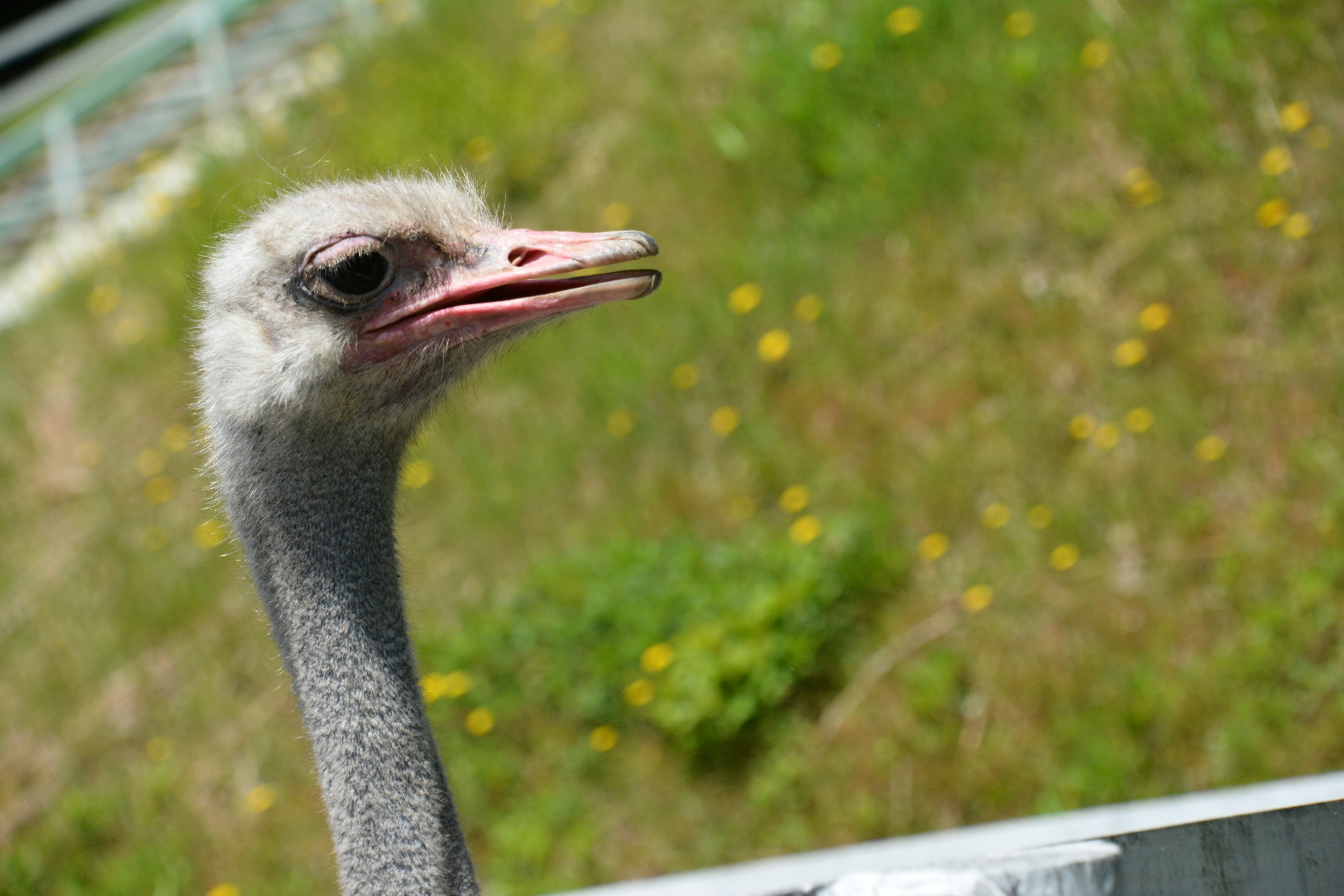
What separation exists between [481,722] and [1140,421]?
1.84 m

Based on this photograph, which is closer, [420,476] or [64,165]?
[420,476]

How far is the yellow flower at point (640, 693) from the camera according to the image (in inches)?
123

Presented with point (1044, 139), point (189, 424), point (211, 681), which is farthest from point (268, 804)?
point (1044, 139)

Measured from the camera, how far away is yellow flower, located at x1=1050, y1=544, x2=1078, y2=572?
9.89ft

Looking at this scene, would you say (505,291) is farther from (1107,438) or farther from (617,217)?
(617,217)

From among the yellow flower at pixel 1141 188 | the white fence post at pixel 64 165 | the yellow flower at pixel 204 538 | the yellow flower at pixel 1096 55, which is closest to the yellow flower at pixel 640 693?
the yellow flower at pixel 204 538

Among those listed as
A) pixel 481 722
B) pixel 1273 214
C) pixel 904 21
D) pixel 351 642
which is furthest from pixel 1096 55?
pixel 351 642

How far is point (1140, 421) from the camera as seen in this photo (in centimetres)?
310

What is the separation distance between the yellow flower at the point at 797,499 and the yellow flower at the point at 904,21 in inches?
63.8

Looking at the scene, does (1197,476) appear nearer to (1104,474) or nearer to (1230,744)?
(1104,474)

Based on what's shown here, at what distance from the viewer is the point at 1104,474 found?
10.1 ft

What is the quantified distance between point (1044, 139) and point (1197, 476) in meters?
1.17

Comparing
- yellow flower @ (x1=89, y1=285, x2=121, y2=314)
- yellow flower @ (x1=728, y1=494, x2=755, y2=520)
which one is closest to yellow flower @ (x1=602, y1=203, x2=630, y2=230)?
yellow flower @ (x1=728, y1=494, x2=755, y2=520)

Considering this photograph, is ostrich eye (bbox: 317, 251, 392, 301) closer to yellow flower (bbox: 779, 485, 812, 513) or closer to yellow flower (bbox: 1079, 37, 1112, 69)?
yellow flower (bbox: 779, 485, 812, 513)
